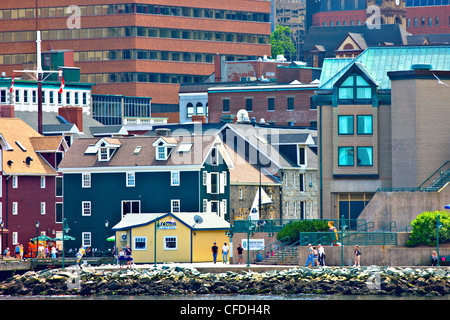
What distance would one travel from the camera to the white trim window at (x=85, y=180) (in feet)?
314

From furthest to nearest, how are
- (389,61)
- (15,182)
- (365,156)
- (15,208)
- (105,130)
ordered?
(105,130) < (15,182) < (15,208) < (389,61) < (365,156)

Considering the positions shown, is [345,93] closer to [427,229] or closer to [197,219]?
[197,219]

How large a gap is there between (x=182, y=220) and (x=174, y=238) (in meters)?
1.38

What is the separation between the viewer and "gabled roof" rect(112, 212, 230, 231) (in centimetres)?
8544

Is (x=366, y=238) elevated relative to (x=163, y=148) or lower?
lower

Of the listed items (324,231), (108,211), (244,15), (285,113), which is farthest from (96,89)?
(324,231)

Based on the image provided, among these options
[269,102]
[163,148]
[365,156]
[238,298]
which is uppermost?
[269,102]

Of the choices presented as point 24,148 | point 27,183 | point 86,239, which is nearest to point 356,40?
point 24,148

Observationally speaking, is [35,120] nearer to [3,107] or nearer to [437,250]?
[3,107]

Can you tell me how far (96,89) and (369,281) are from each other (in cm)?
10792

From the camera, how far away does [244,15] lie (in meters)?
188

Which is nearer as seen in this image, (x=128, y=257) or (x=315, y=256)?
(x=315, y=256)

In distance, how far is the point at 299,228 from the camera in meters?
78.7

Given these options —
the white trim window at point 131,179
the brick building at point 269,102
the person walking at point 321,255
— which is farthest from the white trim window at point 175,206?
the brick building at point 269,102
